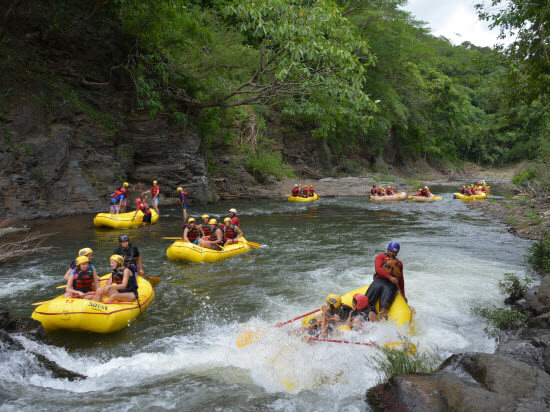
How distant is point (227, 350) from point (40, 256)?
6382 millimetres

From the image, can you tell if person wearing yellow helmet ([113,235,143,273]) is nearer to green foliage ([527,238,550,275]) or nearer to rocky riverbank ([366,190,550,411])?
rocky riverbank ([366,190,550,411])

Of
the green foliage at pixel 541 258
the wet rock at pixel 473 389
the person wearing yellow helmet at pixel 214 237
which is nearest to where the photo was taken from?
the wet rock at pixel 473 389

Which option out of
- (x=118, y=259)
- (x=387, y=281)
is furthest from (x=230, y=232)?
(x=387, y=281)

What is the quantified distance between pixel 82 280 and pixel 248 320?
2622 millimetres

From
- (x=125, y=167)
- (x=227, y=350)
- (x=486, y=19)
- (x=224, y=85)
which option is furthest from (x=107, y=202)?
(x=486, y=19)

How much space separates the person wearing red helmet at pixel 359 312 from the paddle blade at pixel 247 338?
47.8 inches

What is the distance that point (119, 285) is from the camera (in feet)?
19.4

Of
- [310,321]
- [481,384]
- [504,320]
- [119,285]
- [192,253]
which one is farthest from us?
[192,253]

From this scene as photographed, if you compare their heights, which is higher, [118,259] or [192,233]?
[118,259]

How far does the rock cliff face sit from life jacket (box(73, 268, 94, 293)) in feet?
26.9

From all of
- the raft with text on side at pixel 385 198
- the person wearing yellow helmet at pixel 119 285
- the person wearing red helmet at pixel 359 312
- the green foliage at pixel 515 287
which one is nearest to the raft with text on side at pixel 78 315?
the person wearing yellow helmet at pixel 119 285

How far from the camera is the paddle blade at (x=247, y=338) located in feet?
16.7

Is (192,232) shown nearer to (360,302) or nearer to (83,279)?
(83,279)

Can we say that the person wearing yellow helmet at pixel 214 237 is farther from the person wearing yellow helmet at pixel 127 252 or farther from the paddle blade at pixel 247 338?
the paddle blade at pixel 247 338
